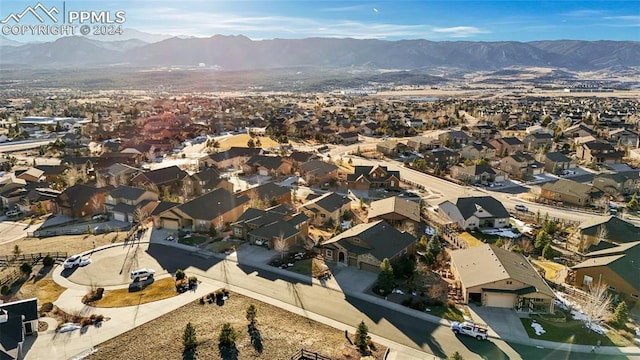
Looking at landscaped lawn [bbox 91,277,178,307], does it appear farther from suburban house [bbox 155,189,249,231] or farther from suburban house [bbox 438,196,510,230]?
suburban house [bbox 438,196,510,230]

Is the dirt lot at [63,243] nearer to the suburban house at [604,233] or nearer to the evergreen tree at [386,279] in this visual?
the evergreen tree at [386,279]

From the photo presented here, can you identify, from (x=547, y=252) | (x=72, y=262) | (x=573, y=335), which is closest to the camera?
(x=573, y=335)

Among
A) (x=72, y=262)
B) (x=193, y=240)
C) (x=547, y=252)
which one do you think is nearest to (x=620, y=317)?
(x=547, y=252)

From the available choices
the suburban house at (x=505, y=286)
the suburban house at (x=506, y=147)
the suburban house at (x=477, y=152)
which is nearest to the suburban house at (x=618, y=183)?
the suburban house at (x=477, y=152)

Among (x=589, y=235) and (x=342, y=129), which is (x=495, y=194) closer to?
(x=589, y=235)

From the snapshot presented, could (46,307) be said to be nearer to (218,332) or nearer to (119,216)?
(218,332)

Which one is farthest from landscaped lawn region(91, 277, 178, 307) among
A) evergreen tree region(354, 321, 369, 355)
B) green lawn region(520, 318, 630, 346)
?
green lawn region(520, 318, 630, 346)

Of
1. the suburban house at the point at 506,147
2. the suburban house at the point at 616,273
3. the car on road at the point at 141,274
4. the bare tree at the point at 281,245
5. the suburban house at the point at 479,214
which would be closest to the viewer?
the suburban house at the point at 616,273
